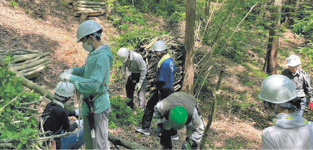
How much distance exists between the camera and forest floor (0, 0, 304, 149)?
685cm

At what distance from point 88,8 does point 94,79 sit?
879cm

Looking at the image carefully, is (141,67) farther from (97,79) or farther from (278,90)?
(278,90)

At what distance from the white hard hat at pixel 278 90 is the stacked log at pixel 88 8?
9879 mm

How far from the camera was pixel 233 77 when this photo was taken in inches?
434

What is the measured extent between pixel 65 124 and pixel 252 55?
37.5ft

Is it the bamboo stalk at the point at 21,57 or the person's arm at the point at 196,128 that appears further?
the bamboo stalk at the point at 21,57

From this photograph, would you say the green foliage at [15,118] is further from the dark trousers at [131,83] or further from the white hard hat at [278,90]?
the dark trousers at [131,83]

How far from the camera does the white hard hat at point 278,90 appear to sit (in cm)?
217

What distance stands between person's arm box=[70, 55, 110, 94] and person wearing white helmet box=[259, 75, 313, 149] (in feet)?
6.05

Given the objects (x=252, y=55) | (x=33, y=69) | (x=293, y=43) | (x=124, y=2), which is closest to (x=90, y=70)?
(x=33, y=69)

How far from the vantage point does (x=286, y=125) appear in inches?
81.0

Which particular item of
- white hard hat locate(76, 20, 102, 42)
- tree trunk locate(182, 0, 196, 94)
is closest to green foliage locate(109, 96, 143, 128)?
tree trunk locate(182, 0, 196, 94)

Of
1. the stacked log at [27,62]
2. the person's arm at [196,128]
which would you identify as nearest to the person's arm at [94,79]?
the person's arm at [196,128]

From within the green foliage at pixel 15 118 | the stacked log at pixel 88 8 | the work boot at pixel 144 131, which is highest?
the stacked log at pixel 88 8
